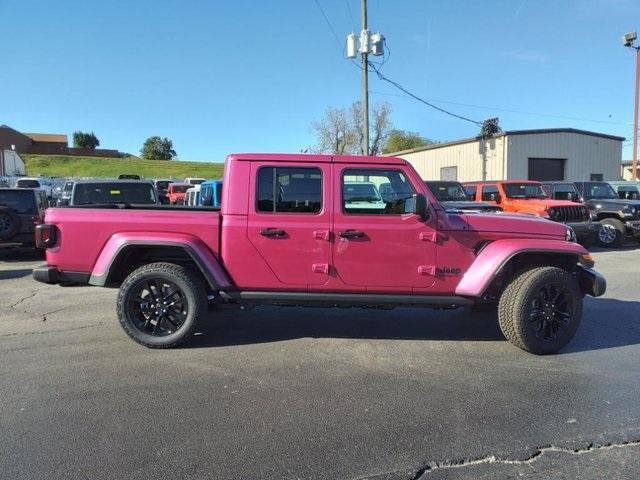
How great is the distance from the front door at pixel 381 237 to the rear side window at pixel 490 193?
1058 centimetres

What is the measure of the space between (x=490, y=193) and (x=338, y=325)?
10.4 metres

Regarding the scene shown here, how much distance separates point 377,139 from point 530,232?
179 ft

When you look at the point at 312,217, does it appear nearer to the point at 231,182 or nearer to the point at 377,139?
the point at 231,182

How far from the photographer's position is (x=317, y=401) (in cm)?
417

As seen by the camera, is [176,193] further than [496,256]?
Yes

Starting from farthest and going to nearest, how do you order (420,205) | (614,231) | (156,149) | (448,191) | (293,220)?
1. (156,149)
2. (448,191)
3. (614,231)
4. (293,220)
5. (420,205)

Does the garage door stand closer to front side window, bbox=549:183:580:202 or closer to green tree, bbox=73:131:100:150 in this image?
front side window, bbox=549:183:580:202

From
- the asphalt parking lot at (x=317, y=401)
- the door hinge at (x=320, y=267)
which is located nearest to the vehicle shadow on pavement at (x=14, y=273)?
the asphalt parking lot at (x=317, y=401)

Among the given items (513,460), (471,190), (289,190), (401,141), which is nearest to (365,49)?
(471,190)

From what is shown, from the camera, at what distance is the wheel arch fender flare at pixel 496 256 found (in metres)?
5.16

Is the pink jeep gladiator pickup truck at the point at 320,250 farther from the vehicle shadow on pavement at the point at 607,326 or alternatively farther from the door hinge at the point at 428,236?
the vehicle shadow on pavement at the point at 607,326

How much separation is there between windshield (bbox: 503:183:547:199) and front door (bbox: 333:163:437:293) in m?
10.3

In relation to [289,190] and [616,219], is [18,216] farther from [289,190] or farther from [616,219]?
[616,219]

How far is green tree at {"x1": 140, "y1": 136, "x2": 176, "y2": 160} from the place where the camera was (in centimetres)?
10775
